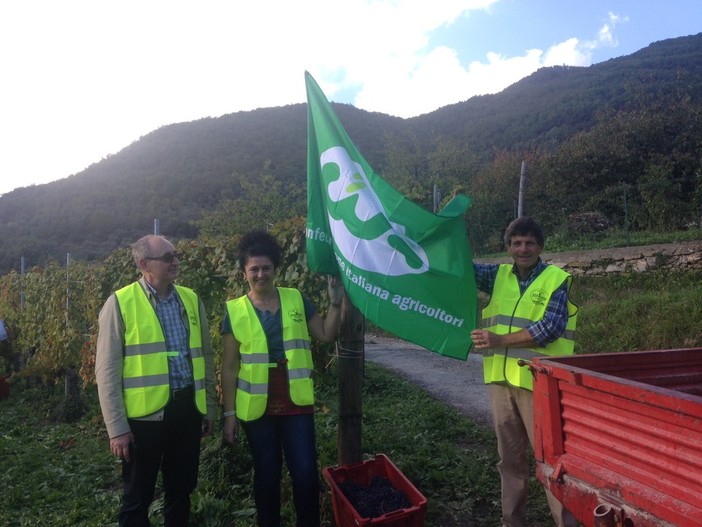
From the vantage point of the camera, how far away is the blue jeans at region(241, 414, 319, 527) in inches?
119

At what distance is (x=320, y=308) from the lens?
462 cm

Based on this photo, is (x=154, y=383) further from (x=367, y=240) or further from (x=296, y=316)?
(x=367, y=240)

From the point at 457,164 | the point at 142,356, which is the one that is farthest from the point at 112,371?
the point at 457,164

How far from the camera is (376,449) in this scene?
4859 millimetres

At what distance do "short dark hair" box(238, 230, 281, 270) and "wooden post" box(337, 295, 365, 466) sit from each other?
50 cm

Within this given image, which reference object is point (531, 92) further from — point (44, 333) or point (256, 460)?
point (256, 460)

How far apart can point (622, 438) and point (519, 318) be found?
1.06 m

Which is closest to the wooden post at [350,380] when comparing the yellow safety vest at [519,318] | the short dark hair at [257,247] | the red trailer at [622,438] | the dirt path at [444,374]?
the short dark hair at [257,247]

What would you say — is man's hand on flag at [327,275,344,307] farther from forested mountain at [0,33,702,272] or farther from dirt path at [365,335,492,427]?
dirt path at [365,335,492,427]

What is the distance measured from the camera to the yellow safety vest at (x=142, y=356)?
2.93 metres

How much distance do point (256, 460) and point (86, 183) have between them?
53.6 meters

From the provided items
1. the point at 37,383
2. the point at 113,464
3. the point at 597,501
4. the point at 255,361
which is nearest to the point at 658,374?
the point at 597,501

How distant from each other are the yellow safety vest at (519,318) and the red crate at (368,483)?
0.77 m

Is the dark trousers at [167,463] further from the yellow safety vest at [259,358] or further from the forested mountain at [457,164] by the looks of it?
the forested mountain at [457,164]
